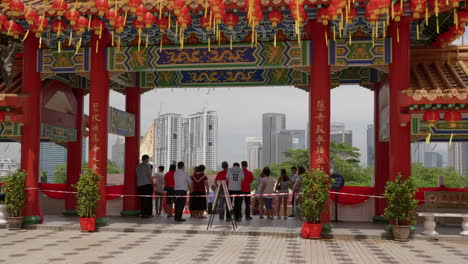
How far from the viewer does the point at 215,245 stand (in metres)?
9.48

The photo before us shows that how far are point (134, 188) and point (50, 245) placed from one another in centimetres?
510

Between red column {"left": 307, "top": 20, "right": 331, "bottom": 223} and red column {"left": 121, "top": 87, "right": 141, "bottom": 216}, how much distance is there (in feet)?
18.0

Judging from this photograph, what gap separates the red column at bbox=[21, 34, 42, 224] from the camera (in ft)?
38.8

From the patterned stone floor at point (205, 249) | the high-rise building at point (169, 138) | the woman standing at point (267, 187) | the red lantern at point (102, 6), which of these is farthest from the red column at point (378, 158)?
the high-rise building at point (169, 138)

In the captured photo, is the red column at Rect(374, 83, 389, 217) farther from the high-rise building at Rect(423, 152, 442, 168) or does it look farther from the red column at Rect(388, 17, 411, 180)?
the high-rise building at Rect(423, 152, 442, 168)

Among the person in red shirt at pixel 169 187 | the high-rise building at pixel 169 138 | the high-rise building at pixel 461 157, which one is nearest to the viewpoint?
the person in red shirt at pixel 169 187

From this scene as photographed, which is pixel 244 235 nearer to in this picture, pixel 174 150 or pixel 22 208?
pixel 22 208

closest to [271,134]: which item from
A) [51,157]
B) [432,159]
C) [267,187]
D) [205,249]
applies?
[51,157]

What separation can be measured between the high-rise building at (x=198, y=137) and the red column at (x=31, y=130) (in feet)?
328

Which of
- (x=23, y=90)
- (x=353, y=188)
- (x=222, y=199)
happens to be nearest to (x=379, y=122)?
(x=353, y=188)

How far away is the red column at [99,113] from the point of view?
11.7 metres

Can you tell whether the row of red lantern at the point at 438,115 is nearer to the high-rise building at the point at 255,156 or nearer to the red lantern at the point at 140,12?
the red lantern at the point at 140,12

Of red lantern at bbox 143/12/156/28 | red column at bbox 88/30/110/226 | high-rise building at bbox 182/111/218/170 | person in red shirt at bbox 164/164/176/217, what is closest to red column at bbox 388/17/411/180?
red lantern at bbox 143/12/156/28

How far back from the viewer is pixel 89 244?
30.8 ft
